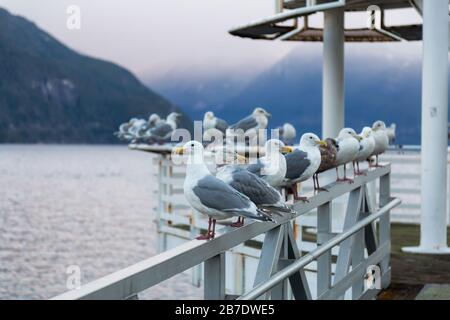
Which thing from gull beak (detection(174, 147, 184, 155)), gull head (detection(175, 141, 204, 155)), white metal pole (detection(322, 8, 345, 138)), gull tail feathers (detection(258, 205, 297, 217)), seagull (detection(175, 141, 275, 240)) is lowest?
gull tail feathers (detection(258, 205, 297, 217))

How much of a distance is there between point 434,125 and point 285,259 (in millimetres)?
6200

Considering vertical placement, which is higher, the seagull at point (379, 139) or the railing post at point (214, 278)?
the seagull at point (379, 139)

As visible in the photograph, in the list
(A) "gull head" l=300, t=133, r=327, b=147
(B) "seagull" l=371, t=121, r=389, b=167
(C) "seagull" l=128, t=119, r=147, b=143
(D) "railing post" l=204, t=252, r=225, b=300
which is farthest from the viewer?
(C) "seagull" l=128, t=119, r=147, b=143

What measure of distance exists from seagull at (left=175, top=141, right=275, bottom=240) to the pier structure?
6.87 m

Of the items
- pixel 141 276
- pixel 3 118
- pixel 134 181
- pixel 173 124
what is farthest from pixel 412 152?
pixel 3 118

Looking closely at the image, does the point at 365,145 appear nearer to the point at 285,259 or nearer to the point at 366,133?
the point at 366,133

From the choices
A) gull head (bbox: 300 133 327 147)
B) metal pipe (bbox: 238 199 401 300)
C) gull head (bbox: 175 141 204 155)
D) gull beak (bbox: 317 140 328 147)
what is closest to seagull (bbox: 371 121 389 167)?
gull beak (bbox: 317 140 328 147)

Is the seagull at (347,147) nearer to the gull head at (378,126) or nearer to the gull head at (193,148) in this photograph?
the gull head at (378,126)

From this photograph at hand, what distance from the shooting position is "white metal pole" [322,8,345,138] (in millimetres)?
14219

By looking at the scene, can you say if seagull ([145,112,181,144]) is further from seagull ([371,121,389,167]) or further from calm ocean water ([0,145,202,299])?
seagull ([371,121,389,167])

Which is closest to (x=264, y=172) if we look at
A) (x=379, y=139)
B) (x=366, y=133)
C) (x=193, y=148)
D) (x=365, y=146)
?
(x=193, y=148)

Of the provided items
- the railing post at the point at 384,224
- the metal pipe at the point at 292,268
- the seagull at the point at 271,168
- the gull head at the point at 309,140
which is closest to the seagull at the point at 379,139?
the railing post at the point at 384,224

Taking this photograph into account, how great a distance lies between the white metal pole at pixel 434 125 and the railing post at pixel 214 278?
288 inches

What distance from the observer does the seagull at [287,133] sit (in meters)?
22.1
